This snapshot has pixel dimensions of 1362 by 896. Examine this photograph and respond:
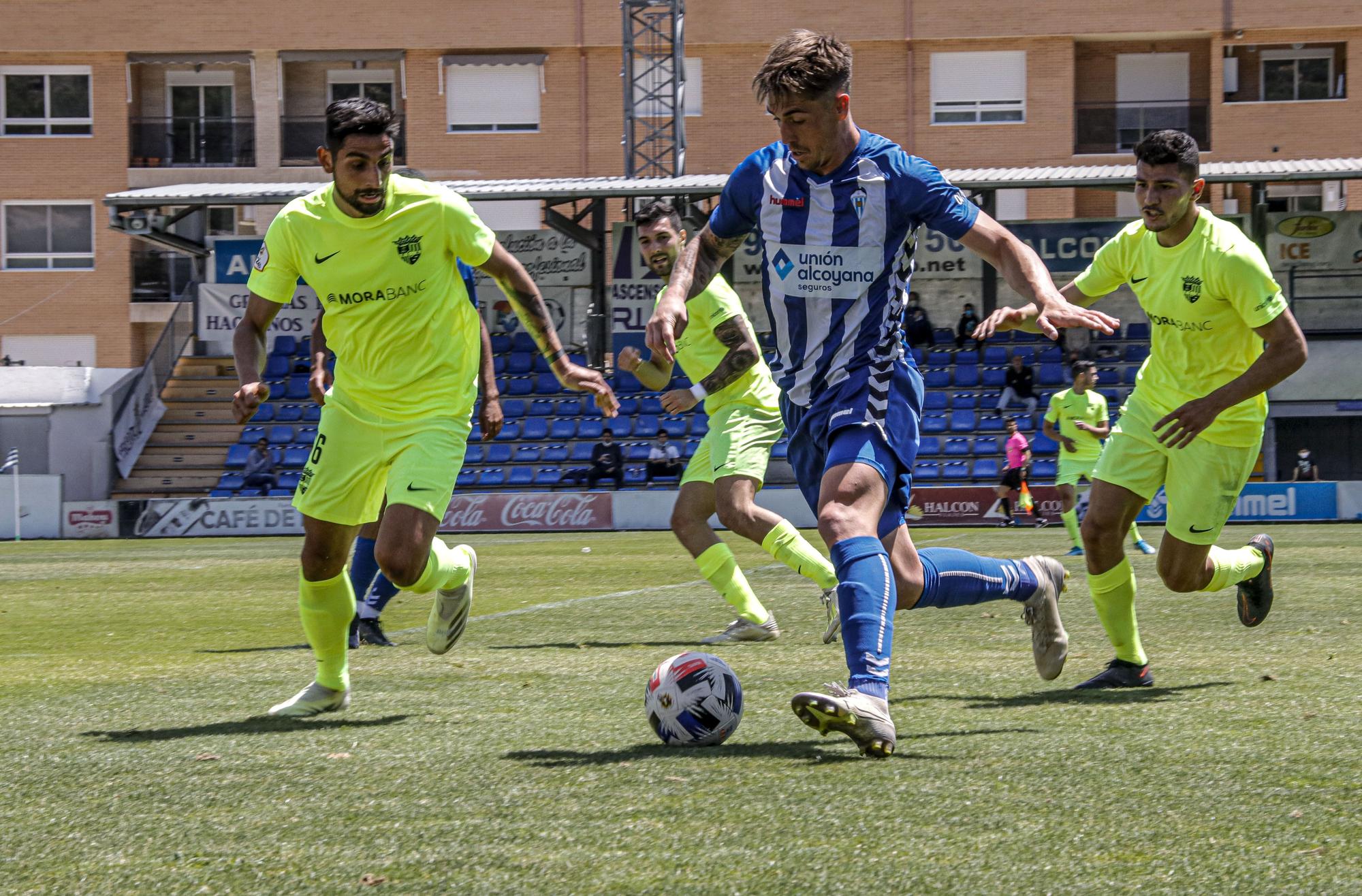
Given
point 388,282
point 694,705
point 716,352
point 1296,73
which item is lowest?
point 694,705

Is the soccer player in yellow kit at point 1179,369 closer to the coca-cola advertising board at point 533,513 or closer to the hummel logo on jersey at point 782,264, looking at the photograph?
the hummel logo on jersey at point 782,264

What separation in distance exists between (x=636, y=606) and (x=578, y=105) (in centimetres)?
2925

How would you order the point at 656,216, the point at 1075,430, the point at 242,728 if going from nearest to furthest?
the point at 242,728 < the point at 656,216 < the point at 1075,430

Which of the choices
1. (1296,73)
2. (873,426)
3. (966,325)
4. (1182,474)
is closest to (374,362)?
(873,426)

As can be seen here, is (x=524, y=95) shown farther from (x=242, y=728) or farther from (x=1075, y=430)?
(x=242, y=728)

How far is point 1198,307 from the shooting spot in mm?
6516

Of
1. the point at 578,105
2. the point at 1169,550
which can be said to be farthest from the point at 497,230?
the point at 1169,550

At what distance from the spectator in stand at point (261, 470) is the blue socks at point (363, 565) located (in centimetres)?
2171

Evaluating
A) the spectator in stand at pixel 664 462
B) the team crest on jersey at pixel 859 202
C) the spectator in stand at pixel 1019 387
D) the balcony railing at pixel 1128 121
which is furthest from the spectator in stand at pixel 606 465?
the team crest on jersey at pixel 859 202

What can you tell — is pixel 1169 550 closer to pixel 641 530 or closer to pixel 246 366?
pixel 246 366

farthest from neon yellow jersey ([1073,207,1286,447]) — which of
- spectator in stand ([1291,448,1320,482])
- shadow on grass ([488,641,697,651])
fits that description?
spectator in stand ([1291,448,1320,482])

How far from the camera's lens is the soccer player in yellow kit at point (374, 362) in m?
5.97

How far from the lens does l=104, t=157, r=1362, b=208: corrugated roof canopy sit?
28.4 metres

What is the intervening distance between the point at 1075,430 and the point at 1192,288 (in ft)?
37.9
